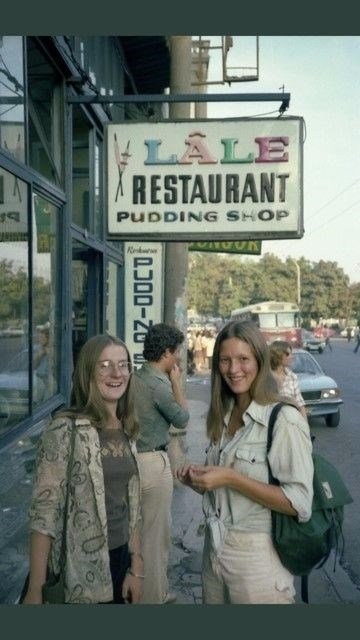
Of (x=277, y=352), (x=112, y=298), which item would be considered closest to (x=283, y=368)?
(x=277, y=352)

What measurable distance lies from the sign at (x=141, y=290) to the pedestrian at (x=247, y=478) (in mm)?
7119

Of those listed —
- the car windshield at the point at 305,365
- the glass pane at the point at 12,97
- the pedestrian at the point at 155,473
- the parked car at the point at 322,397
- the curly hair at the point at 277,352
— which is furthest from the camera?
the car windshield at the point at 305,365

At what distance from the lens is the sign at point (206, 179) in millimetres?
4910

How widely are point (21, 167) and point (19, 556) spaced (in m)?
2.71

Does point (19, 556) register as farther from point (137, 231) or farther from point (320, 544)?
point (320, 544)

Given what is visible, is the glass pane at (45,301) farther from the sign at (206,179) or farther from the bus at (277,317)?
the bus at (277,317)

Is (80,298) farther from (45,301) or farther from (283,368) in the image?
(283,368)

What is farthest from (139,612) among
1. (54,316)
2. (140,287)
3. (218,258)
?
(218,258)

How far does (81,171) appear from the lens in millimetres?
7973

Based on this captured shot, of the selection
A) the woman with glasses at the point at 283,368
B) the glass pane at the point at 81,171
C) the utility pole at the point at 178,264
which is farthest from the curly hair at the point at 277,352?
the glass pane at the point at 81,171

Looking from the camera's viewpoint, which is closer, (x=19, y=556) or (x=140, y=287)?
(x=19, y=556)

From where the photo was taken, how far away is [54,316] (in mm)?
6375

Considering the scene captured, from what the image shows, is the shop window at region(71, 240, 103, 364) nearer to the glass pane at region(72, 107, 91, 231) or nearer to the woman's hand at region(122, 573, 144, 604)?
the glass pane at region(72, 107, 91, 231)

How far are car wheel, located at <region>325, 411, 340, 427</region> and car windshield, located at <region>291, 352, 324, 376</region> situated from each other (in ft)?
3.15
